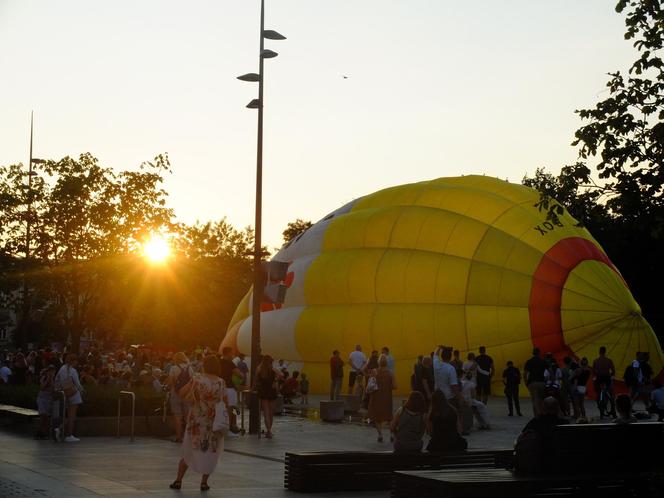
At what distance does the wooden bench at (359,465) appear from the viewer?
1480cm

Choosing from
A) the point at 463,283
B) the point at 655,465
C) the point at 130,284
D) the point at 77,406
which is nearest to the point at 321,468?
the point at 655,465

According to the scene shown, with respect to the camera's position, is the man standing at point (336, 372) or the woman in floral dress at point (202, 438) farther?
the man standing at point (336, 372)

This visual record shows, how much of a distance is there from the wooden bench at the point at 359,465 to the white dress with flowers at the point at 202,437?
3.25 feet

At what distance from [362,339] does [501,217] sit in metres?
5.67

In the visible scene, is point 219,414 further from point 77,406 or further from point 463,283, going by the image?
point 463,283

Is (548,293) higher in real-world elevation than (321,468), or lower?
higher

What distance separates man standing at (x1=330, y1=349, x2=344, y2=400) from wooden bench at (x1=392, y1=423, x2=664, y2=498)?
21336 mm

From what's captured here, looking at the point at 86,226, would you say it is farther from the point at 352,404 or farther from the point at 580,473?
the point at 580,473

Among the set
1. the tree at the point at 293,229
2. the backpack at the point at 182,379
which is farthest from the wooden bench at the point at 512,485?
the tree at the point at 293,229

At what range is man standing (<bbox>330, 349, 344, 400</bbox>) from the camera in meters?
34.4

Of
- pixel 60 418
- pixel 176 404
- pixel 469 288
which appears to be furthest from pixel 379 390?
pixel 469 288

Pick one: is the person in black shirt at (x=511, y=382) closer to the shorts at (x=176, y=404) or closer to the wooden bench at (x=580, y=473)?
the shorts at (x=176, y=404)

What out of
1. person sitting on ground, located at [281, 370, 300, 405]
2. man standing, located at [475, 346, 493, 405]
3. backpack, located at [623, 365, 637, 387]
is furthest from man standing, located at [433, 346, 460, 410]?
person sitting on ground, located at [281, 370, 300, 405]

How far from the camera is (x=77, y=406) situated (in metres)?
24.2
